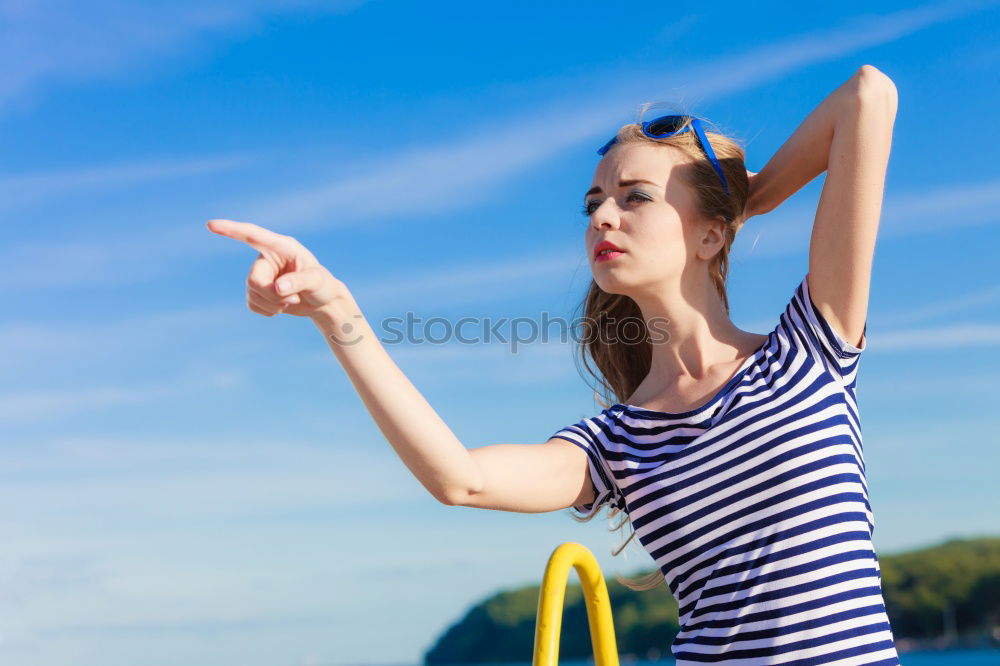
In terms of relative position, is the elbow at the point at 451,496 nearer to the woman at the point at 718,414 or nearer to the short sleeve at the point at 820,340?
the woman at the point at 718,414

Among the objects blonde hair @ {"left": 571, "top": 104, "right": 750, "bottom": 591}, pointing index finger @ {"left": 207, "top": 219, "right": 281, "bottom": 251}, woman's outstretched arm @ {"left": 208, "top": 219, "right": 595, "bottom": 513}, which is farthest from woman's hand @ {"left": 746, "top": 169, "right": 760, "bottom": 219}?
pointing index finger @ {"left": 207, "top": 219, "right": 281, "bottom": 251}

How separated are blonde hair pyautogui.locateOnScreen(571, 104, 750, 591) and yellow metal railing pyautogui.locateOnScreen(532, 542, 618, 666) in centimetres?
20

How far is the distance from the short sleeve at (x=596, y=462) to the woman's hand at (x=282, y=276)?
1274mm

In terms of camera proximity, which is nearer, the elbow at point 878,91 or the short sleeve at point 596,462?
the elbow at point 878,91

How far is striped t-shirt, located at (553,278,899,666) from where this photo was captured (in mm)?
2842

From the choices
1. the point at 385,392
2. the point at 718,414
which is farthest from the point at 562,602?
the point at 385,392

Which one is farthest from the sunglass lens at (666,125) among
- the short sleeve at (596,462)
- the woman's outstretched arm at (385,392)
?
the woman's outstretched arm at (385,392)

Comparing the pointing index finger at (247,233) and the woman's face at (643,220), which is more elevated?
the woman's face at (643,220)

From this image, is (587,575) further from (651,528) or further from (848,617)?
(848,617)

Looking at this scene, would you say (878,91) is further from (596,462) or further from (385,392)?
(385,392)

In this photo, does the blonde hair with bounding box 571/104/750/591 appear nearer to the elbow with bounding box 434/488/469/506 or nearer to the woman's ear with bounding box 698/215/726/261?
the woman's ear with bounding box 698/215/726/261

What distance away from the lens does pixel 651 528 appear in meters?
3.20

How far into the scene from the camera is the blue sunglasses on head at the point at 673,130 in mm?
3645

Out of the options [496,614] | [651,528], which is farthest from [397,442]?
[496,614]
